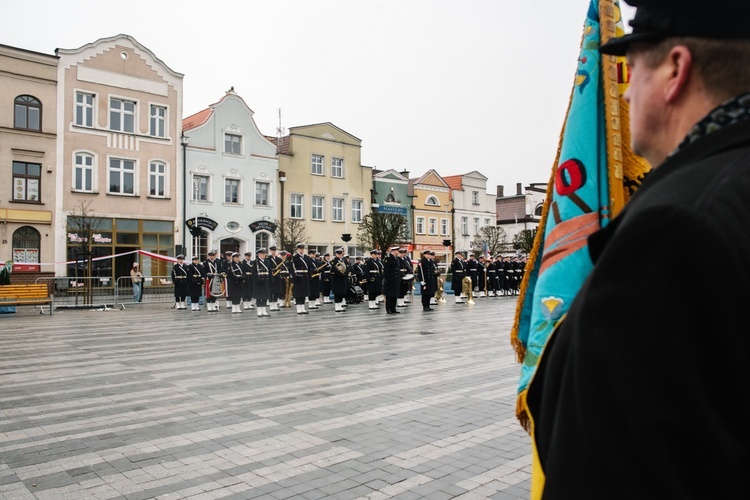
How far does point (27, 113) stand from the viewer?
30266 mm

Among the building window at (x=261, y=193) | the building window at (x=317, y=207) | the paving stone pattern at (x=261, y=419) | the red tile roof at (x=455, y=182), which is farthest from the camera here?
the red tile roof at (x=455, y=182)

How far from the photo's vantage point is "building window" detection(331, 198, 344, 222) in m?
44.0

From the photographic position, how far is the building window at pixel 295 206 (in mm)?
41306

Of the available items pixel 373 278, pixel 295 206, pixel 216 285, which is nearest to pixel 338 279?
pixel 373 278

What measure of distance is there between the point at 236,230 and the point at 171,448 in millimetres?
32847

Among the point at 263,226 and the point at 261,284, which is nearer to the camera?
the point at 261,284

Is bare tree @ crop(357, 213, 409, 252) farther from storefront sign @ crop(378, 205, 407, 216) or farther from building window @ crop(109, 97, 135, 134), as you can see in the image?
building window @ crop(109, 97, 135, 134)

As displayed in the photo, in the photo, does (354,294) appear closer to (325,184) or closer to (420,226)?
(325,184)

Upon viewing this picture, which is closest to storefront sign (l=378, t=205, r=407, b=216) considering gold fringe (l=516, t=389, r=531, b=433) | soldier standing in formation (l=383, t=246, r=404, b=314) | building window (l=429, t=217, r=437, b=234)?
building window (l=429, t=217, r=437, b=234)

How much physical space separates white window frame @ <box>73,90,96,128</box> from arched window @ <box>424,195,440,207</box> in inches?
1101

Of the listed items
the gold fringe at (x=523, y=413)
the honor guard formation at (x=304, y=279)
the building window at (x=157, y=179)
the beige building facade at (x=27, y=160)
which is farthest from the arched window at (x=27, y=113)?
the gold fringe at (x=523, y=413)

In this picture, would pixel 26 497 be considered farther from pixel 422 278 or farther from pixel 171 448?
pixel 422 278

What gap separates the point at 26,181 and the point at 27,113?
3.44m

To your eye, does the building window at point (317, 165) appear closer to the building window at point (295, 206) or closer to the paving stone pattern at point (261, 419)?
the building window at point (295, 206)
